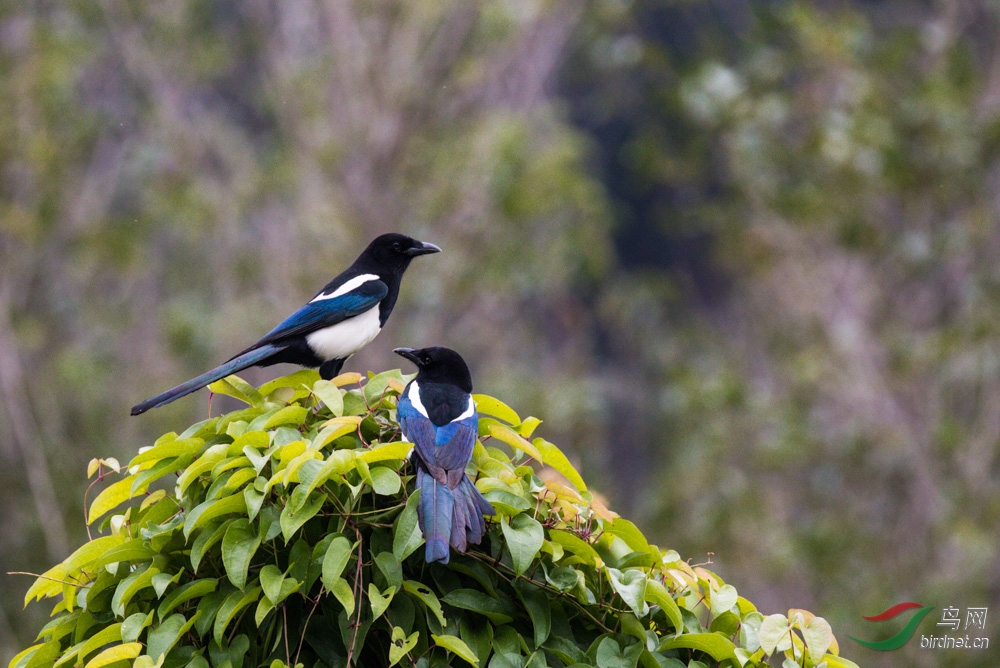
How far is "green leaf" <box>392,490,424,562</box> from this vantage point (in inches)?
77.8

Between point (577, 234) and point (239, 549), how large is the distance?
1017 centimetres

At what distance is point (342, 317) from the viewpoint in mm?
3514

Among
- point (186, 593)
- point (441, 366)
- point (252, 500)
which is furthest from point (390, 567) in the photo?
point (441, 366)

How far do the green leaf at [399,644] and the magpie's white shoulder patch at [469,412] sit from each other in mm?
544

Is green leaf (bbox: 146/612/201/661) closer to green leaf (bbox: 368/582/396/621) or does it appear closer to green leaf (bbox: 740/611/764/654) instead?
green leaf (bbox: 368/582/396/621)

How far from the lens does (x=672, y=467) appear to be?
437 inches

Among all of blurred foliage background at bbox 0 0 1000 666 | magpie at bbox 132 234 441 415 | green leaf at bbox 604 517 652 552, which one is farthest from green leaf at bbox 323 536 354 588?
blurred foliage background at bbox 0 0 1000 666

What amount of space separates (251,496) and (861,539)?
24.8 ft

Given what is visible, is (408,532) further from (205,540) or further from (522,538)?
(205,540)

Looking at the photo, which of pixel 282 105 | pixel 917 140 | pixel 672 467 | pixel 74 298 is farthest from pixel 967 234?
pixel 74 298

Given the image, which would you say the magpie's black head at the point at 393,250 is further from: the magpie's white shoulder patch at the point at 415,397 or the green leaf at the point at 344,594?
the green leaf at the point at 344,594

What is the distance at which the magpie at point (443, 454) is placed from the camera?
198cm

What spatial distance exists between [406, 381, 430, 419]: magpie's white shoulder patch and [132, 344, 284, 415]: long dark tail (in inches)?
21.3

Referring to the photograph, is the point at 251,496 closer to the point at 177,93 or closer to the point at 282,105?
the point at 282,105
